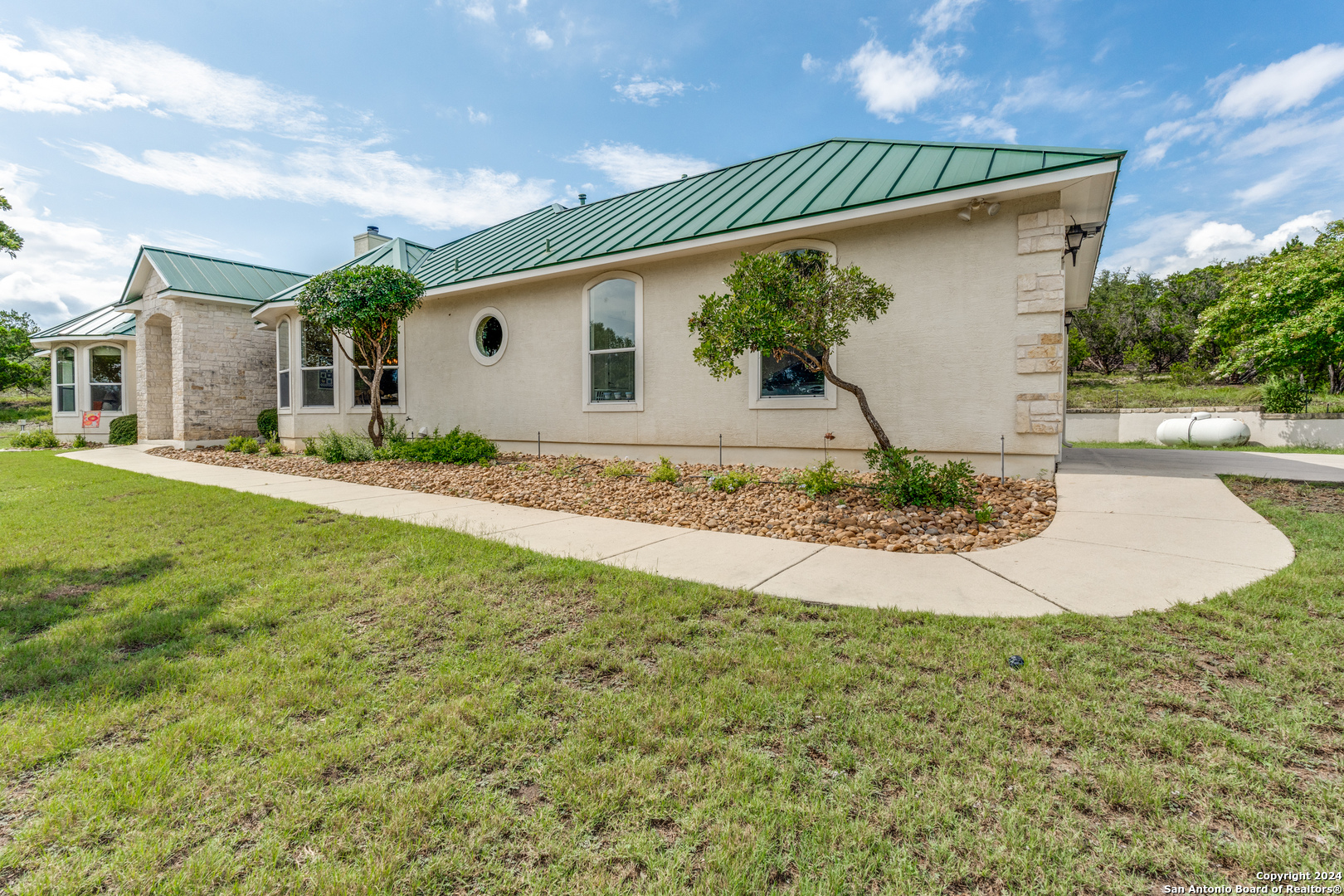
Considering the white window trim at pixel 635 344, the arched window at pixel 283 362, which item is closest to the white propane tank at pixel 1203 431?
the white window trim at pixel 635 344

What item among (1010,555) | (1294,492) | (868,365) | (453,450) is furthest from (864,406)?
(453,450)

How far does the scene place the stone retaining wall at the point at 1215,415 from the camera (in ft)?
44.5

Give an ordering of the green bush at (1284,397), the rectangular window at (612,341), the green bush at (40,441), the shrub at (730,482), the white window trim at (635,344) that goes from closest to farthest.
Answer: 1. the shrub at (730,482)
2. the white window trim at (635,344)
3. the rectangular window at (612,341)
4. the green bush at (1284,397)
5. the green bush at (40,441)

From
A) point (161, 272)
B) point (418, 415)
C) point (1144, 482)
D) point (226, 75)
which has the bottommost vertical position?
point (1144, 482)

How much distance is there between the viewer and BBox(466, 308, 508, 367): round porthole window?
11023mm

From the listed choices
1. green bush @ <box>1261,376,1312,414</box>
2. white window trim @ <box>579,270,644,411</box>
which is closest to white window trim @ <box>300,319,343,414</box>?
white window trim @ <box>579,270,644,411</box>

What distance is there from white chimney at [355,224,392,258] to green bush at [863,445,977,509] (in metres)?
16.3

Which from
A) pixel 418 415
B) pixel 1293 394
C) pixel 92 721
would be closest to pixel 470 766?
pixel 92 721

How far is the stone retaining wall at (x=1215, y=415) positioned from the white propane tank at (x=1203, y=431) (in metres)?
0.46

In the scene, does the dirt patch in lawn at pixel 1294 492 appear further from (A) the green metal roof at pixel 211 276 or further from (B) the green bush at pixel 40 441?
(B) the green bush at pixel 40 441

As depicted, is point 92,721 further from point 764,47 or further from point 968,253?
point 764,47

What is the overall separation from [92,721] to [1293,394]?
2252 cm

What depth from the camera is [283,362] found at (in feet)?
45.6

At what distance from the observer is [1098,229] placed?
7.59m
